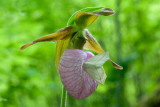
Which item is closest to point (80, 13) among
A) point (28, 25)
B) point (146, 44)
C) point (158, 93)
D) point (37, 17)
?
point (28, 25)

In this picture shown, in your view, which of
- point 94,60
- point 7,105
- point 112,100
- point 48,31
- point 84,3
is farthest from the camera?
point 112,100

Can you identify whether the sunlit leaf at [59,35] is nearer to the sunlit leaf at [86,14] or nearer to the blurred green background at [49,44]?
the sunlit leaf at [86,14]

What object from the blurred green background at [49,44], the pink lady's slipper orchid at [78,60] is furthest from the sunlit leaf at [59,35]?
the blurred green background at [49,44]

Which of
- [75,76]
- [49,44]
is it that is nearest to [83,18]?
[75,76]

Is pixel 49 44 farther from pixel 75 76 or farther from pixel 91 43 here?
pixel 75 76

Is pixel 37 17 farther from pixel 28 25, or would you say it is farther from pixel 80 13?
pixel 80 13
